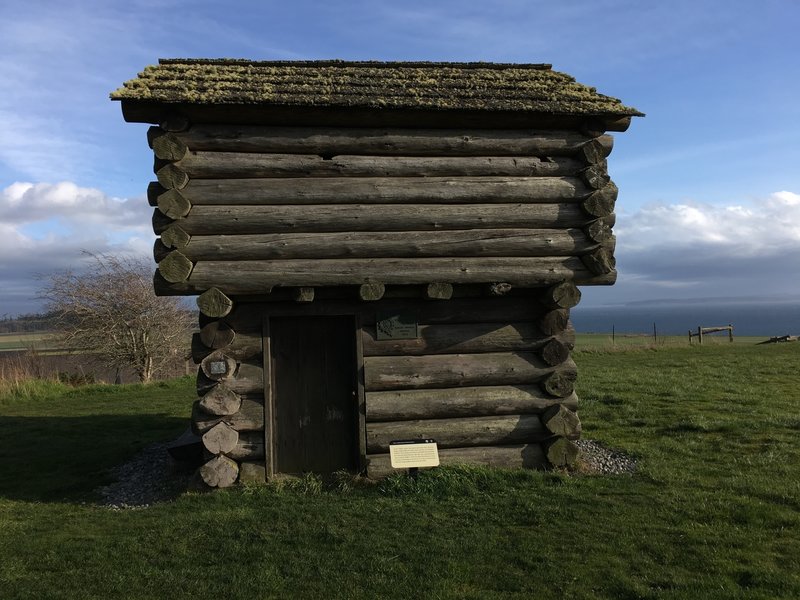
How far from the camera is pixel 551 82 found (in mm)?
10352

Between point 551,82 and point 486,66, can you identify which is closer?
point 551,82

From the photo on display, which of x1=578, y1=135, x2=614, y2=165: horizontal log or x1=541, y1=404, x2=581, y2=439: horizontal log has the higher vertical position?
x1=578, y1=135, x2=614, y2=165: horizontal log

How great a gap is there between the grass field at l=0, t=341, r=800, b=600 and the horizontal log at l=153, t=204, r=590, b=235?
3.75 meters

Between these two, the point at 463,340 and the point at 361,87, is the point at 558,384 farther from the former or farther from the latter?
the point at 361,87

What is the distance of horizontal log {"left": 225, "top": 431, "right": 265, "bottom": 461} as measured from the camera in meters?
8.87

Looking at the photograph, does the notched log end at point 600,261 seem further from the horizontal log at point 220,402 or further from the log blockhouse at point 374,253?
the horizontal log at point 220,402

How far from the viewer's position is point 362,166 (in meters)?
9.09

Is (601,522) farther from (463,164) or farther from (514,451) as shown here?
(463,164)

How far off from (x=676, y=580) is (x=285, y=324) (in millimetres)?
6317

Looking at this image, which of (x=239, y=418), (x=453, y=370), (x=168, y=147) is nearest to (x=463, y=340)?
(x=453, y=370)

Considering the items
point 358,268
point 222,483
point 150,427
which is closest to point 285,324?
point 358,268

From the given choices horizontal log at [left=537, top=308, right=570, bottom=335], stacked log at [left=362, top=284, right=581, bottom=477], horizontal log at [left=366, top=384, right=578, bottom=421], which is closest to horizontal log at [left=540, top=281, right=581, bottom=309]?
stacked log at [left=362, top=284, right=581, bottom=477]

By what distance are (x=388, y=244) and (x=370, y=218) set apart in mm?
478

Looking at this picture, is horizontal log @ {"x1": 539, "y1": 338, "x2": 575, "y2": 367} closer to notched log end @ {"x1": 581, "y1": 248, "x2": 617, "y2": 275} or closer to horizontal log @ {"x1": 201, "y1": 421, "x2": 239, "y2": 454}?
notched log end @ {"x1": 581, "y1": 248, "x2": 617, "y2": 275}
